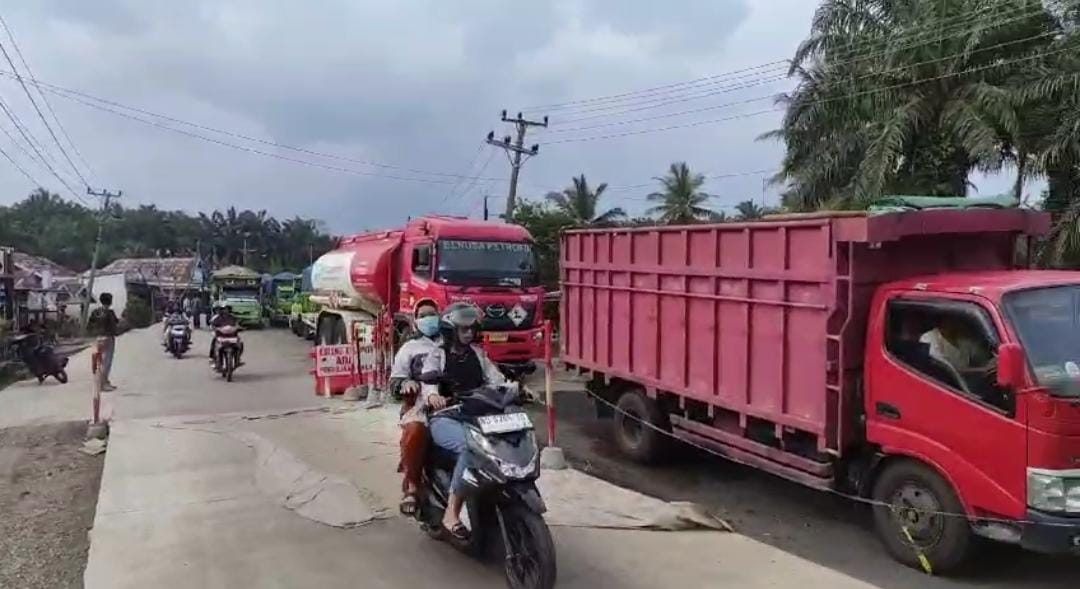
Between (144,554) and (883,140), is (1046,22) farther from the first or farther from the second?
(144,554)

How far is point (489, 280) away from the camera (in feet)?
44.8

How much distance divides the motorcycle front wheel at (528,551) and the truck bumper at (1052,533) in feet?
8.46

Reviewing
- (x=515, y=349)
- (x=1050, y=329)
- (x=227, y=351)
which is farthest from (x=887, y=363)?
(x=227, y=351)

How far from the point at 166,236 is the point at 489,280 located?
75264mm

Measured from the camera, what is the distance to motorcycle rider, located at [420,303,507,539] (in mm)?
4930

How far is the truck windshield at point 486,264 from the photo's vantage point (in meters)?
13.6

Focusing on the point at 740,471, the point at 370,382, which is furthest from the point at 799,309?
the point at 370,382

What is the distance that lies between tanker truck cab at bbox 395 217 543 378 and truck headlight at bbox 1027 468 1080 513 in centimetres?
875

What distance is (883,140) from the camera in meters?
17.3

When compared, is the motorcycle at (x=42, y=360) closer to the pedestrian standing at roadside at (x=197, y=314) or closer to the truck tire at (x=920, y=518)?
the truck tire at (x=920, y=518)

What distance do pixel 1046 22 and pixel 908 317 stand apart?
13690mm

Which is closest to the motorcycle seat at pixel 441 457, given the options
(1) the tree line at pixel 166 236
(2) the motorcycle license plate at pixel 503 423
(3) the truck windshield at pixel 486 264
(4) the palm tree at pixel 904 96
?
(2) the motorcycle license plate at pixel 503 423

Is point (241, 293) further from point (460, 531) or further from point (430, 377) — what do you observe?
point (460, 531)

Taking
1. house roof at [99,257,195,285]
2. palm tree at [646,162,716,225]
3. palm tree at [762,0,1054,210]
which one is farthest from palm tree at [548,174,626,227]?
house roof at [99,257,195,285]
